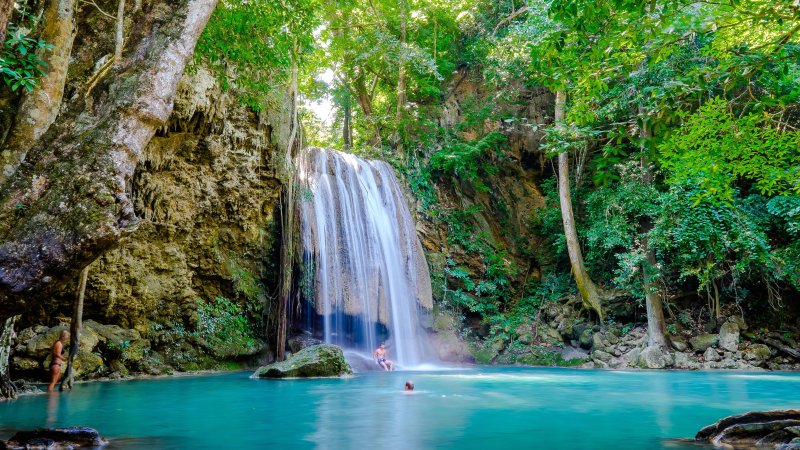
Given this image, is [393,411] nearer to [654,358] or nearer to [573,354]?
[654,358]

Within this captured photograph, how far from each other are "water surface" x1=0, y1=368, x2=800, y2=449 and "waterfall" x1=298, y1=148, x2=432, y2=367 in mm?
3645

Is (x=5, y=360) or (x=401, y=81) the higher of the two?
(x=401, y=81)

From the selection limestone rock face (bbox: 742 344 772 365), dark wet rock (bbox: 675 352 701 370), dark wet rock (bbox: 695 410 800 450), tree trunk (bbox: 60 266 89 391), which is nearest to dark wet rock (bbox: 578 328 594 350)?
dark wet rock (bbox: 675 352 701 370)

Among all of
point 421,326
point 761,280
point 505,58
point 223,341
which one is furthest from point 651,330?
point 223,341

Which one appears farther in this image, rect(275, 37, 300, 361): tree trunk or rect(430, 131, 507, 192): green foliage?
rect(430, 131, 507, 192): green foliage

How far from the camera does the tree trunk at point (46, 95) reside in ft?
15.0

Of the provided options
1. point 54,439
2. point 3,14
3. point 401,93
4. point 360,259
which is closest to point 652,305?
point 360,259

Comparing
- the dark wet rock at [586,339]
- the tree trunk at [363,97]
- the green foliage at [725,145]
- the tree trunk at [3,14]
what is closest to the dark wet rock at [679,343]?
the dark wet rock at [586,339]

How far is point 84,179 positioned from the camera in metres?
3.37

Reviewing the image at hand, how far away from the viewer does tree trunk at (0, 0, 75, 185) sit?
457 centimetres

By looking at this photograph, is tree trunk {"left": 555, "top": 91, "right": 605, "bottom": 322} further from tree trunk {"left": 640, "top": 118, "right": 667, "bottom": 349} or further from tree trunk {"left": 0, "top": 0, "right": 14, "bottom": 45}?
tree trunk {"left": 0, "top": 0, "right": 14, "bottom": 45}

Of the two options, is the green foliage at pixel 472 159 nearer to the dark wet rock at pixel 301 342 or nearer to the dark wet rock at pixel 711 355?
the dark wet rock at pixel 301 342

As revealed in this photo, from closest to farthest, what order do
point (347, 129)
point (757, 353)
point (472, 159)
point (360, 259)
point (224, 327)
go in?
point (224, 327) < point (757, 353) < point (360, 259) < point (472, 159) < point (347, 129)

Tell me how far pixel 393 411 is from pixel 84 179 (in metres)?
4.41
